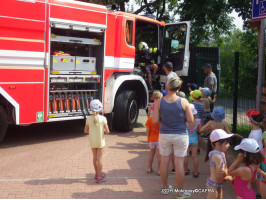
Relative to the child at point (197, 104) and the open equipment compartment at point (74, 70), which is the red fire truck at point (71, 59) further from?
the child at point (197, 104)

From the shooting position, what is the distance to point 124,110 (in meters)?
8.81

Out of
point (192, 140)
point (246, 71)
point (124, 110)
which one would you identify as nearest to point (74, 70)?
point (124, 110)

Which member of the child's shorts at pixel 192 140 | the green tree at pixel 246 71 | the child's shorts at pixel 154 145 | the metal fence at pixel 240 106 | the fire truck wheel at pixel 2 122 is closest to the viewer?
the child's shorts at pixel 192 140

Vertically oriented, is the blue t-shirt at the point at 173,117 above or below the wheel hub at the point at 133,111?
above

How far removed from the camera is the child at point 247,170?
12.2ft

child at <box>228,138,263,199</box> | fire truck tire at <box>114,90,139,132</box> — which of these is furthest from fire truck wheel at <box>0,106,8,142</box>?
child at <box>228,138,263,199</box>

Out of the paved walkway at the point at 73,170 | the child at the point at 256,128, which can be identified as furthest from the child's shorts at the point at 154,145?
the child at the point at 256,128

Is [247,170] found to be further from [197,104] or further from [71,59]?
[71,59]

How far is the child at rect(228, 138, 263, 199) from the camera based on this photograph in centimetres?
372

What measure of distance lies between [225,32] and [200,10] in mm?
3398

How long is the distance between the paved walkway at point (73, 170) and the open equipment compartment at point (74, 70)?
83 cm

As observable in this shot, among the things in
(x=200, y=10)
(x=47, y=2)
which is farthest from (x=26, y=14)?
(x=200, y=10)

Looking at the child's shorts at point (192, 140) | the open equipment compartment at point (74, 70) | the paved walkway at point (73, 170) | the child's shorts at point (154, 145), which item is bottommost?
the paved walkway at point (73, 170)

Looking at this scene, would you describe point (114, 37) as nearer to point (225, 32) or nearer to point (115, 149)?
point (115, 149)
